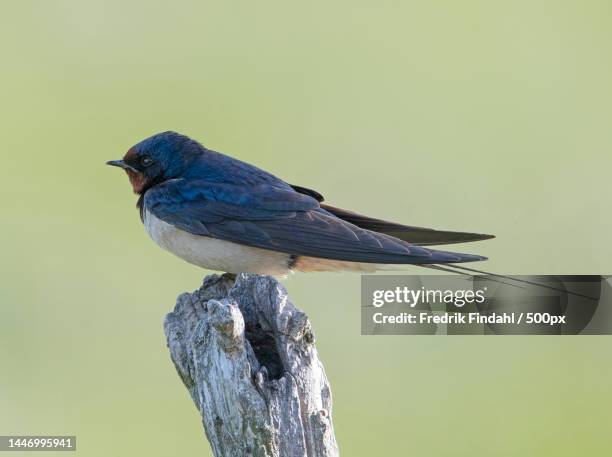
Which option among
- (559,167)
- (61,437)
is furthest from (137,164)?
(559,167)

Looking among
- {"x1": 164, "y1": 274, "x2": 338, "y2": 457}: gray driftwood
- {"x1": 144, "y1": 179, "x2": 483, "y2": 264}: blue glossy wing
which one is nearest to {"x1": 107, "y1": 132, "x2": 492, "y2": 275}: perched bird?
{"x1": 144, "y1": 179, "x2": 483, "y2": 264}: blue glossy wing

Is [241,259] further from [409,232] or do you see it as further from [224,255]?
[409,232]

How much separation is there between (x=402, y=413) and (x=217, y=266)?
2.46 m

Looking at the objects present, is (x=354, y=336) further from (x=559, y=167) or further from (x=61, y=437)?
(x=559, y=167)

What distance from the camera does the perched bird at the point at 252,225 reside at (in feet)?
16.7

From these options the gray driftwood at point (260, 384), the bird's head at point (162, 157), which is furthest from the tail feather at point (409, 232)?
the gray driftwood at point (260, 384)

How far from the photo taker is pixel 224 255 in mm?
5285

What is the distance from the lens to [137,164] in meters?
5.83

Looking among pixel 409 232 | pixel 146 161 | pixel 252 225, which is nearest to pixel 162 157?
pixel 146 161

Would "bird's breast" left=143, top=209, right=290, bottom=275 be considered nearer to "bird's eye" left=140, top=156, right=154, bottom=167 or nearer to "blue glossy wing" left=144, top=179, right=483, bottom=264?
"blue glossy wing" left=144, top=179, right=483, bottom=264

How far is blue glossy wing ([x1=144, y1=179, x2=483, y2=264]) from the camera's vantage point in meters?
5.00

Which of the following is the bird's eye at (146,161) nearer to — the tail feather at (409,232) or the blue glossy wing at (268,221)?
the blue glossy wing at (268,221)

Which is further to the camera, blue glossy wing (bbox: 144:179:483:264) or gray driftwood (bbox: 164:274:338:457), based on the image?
blue glossy wing (bbox: 144:179:483:264)

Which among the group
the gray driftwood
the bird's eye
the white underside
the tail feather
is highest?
the bird's eye
